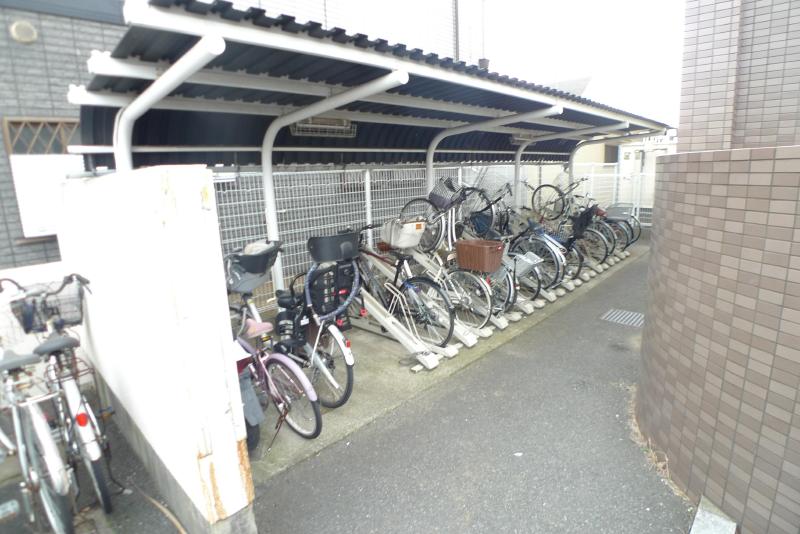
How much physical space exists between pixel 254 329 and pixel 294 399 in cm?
64

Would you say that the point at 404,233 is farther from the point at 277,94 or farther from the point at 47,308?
the point at 47,308

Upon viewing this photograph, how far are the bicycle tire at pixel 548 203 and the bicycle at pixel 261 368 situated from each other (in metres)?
6.53

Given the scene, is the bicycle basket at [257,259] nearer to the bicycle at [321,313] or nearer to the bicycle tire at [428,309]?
the bicycle at [321,313]

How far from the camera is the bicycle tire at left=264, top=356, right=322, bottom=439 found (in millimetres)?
3045

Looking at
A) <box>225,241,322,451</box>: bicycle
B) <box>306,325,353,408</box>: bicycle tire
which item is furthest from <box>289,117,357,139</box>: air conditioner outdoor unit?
<box>306,325,353,408</box>: bicycle tire

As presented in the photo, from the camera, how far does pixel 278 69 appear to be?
3.48 meters

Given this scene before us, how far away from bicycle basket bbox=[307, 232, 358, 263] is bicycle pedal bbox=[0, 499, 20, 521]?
2.32 metres

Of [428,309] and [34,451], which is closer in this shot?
[34,451]

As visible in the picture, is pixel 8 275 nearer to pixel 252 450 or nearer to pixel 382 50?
pixel 252 450

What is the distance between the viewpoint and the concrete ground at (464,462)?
93.5 inches

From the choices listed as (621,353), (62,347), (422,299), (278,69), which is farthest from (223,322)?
(621,353)

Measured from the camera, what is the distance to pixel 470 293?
17.1 feet

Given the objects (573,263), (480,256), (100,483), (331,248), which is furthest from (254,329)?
(573,263)

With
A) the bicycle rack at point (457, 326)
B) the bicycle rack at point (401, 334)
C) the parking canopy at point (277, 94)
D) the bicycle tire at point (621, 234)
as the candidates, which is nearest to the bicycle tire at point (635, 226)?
the bicycle tire at point (621, 234)
